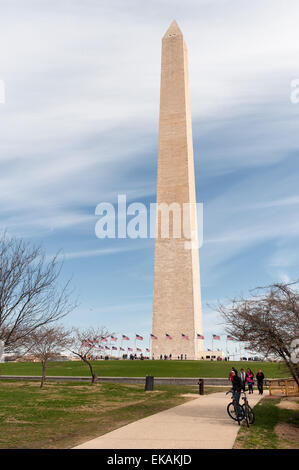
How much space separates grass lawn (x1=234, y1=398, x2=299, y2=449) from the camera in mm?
11766

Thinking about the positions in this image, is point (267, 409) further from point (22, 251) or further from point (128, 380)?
point (128, 380)

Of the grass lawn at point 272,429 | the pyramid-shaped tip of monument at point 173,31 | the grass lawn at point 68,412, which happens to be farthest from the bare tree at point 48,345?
the pyramid-shaped tip of monument at point 173,31

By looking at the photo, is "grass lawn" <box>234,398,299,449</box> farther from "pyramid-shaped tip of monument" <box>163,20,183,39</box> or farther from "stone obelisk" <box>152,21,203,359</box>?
"pyramid-shaped tip of monument" <box>163,20,183,39</box>

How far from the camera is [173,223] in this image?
5928 centimetres

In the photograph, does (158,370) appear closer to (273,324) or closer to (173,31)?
→ (273,324)

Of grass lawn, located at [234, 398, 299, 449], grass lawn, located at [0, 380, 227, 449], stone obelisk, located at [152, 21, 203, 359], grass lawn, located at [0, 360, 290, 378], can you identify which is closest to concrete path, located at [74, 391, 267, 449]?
grass lawn, located at [234, 398, 299, 449]

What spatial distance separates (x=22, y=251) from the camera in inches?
694

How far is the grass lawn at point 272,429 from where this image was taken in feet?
38.6

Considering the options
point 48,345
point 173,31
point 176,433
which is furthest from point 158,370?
point 173,31

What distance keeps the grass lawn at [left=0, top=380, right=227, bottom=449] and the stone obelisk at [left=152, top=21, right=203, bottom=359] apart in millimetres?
27755
